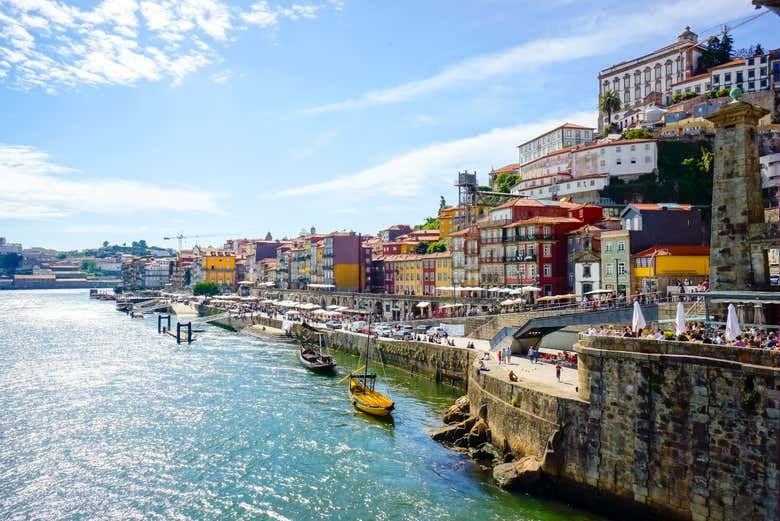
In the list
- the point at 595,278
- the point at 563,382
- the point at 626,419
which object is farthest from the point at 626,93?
the point at 626,419

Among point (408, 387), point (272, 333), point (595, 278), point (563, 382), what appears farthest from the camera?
point (272, 333)

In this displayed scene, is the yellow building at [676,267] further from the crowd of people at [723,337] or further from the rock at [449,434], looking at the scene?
the crowd of people at [723,337]

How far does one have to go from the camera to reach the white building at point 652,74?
359 feet

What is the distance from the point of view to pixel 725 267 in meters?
30.2

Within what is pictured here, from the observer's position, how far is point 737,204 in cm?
2980

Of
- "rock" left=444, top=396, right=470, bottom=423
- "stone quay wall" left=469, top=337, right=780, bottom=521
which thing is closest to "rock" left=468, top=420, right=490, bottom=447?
"rock" left=444, top=396, right=470, bottom=423

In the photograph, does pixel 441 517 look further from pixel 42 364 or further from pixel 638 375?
pixel 42 364

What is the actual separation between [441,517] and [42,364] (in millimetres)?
52138

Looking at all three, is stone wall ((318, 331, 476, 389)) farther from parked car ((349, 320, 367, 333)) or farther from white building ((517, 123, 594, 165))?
white building ((517, 123, 594, 165))

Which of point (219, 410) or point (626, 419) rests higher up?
point (626, 419)

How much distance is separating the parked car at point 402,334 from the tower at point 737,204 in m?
32.7

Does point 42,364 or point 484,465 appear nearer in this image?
point 484,465

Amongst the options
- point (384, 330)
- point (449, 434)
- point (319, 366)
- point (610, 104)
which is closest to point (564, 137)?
point (610, 104)

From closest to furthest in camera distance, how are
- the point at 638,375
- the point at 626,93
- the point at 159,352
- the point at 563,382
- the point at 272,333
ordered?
the point at 638,375, the point at 563,382, the point at 159,352, the point at 272,333, the point at 626,93
